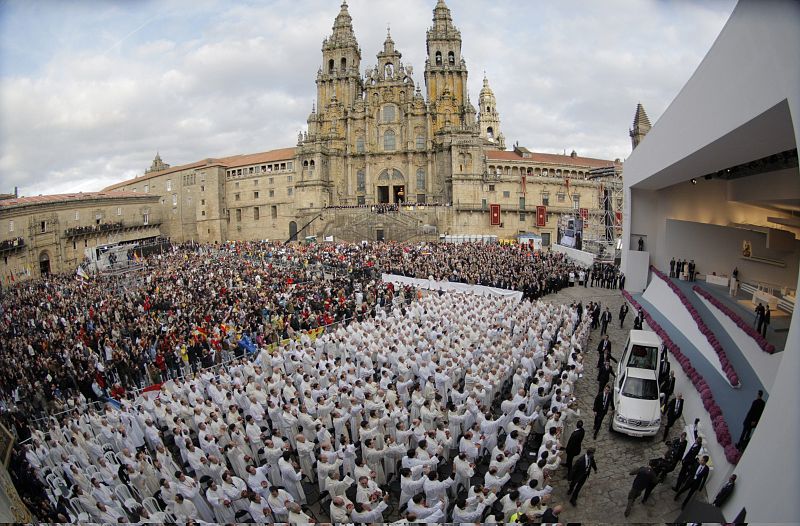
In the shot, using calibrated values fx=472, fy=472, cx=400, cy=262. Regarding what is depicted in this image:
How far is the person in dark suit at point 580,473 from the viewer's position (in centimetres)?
799

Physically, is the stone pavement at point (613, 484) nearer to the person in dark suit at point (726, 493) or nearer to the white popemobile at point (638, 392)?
the white popemobile at point (638, 392)

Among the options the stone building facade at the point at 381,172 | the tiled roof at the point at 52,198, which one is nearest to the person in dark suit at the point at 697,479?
the tiled roof at the point at 52,198

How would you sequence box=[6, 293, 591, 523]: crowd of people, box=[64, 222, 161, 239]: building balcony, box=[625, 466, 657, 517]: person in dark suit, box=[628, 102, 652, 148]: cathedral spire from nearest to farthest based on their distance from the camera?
box=[6, 293, 591, 523]: crowd of people → box=[625, 466, 657, 517]: person in dark suit → box=[64, 222, 161, 239]: building balcony → box=[628, 102, 652, 148]: cathedral spire

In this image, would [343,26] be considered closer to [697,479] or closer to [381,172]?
[381,172]

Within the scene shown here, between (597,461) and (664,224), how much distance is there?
1764cm

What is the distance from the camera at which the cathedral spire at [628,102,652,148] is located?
1808 inches

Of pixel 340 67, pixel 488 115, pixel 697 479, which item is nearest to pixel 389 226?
pixel 340 67

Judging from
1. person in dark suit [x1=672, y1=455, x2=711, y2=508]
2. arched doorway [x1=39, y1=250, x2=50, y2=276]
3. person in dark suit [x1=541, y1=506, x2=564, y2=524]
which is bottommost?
person in dark suit [x1=672, y1=455, x2=711, y2=508]

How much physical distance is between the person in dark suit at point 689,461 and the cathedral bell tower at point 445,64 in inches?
2052

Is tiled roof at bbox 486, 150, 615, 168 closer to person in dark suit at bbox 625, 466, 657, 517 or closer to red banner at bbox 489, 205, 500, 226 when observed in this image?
red banner at bbox 489, 205, 500, 226

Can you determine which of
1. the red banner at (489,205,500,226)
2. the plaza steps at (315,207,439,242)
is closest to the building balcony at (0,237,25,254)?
the plaza steps at (315,207,439,242)

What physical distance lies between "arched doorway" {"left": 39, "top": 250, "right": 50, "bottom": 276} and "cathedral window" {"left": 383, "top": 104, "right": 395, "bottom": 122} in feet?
121

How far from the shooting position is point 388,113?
187ft

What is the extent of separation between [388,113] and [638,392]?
5142 cm
